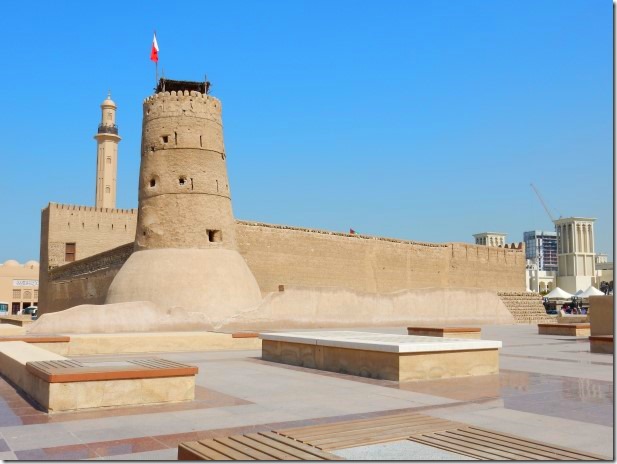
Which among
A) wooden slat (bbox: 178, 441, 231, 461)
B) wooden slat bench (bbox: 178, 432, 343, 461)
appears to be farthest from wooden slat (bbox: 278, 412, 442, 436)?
wooden slat (bbox: 178, 441, 231, 461)

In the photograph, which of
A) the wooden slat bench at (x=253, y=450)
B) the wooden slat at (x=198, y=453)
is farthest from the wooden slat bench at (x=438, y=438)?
the wooden slat at (x=198, y=453)

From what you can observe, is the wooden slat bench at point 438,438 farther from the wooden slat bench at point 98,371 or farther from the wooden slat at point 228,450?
the wooden slat bench at point 98,371

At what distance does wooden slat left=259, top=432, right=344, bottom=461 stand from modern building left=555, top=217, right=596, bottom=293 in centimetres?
10583

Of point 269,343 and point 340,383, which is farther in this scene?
point 269,343

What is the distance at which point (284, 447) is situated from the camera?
349cm

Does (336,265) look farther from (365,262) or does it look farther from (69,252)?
(69,252)

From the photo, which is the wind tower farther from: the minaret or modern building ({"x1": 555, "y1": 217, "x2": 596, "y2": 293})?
modern building ({"x1": 555, "y1": 217, "x2": 596, "y2": 293})

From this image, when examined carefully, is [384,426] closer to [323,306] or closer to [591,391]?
[591,391]

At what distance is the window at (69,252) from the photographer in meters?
33.1

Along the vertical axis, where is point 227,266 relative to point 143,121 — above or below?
below

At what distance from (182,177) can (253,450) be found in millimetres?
17189

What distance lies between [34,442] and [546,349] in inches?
416

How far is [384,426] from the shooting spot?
4121mm

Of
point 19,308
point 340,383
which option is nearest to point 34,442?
point 340,383
